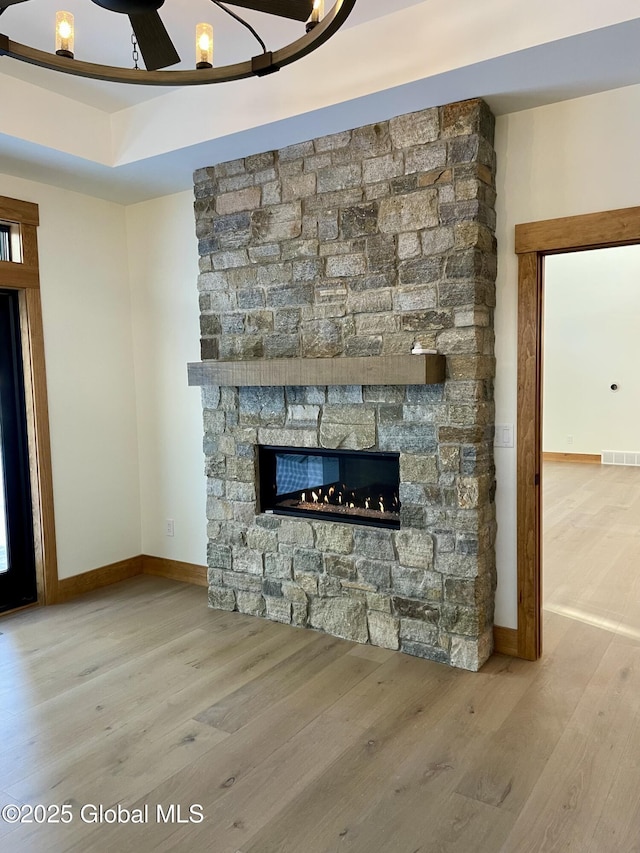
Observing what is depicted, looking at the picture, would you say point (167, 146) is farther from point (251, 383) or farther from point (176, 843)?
point (176, 843)

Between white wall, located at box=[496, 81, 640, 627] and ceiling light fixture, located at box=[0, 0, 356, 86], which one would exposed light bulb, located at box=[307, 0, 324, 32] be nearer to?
ceiling light fixture, located at box=[0, 0, 356, 86]

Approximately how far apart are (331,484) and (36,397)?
2.03 metres

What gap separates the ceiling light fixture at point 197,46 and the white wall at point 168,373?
2.47 metres

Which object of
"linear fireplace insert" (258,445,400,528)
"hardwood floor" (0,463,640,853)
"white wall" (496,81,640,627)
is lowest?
"hardwood floor" (0,463,640,853)

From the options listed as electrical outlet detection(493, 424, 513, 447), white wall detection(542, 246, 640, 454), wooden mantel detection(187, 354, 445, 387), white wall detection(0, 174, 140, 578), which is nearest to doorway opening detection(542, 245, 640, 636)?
white wall detection(542, 246, 640, 454)

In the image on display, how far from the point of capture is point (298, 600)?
367cm

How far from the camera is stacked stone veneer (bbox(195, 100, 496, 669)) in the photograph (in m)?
3.07

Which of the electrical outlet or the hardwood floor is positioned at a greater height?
the electrical outlet

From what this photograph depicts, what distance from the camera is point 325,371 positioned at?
3.27 m

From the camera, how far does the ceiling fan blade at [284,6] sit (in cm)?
172

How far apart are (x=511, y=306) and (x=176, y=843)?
2.68 meters

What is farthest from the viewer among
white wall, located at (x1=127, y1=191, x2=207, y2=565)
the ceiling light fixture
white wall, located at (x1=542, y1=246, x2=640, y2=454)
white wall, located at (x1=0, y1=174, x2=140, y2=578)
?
white wall, located at (x1=542, y1=246, x2=640, y2=454)

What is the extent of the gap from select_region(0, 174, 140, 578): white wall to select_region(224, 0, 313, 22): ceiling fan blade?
2.81m

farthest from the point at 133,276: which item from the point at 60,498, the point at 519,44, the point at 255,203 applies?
the point at 519,44
